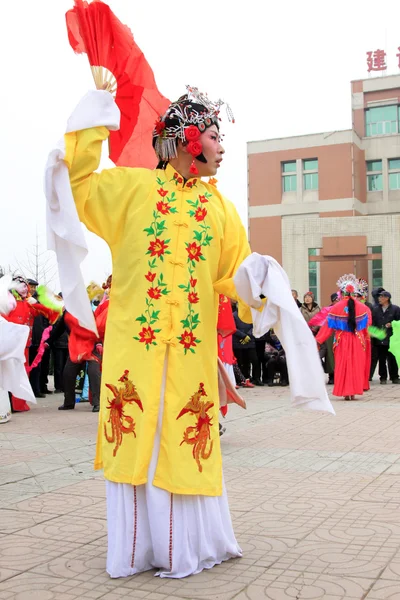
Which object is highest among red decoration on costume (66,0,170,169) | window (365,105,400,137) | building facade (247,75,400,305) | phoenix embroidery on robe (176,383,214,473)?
window (365,105,400,137)

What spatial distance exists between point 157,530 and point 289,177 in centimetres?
4122

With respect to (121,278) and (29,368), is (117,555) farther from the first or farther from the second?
(29,368)

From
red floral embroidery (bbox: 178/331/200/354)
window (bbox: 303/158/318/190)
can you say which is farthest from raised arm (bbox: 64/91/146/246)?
window (bbox: 303/158/318/190)

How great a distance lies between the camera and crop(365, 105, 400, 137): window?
142 ft

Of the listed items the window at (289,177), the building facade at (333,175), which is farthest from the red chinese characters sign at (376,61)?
the window at (289,177)

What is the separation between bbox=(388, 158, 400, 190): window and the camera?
43.1 meters

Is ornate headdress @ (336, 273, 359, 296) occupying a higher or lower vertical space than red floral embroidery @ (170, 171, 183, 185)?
lower

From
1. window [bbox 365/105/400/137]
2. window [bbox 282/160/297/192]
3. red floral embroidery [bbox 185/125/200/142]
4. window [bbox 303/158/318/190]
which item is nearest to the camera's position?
red floral embroidery [bbox 185/125/200/142]

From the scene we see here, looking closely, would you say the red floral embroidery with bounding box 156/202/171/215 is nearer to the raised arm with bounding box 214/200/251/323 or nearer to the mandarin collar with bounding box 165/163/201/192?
the mandarin collar with bounding box 165/163/201/192

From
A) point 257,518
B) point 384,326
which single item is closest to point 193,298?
point 257,518

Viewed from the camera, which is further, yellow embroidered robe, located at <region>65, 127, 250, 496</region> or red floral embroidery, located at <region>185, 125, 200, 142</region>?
red floral embroidery, located at <region>185, 125, 200, 142</region>

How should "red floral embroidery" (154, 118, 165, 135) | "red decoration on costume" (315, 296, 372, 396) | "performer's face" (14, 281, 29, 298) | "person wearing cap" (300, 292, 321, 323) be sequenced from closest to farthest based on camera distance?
"red floral embroidery" (154, 118, 165, 135) < "performer's face" (14, 281, 29, 298) < "red decoration on costume" (315, 296, 372, 396) < "person wearing cap" (300, 292, 321, 323)

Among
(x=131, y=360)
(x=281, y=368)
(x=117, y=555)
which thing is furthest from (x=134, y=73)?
(x=281, y=368)

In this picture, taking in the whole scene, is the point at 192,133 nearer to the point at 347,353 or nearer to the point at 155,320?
the point at 155,320
